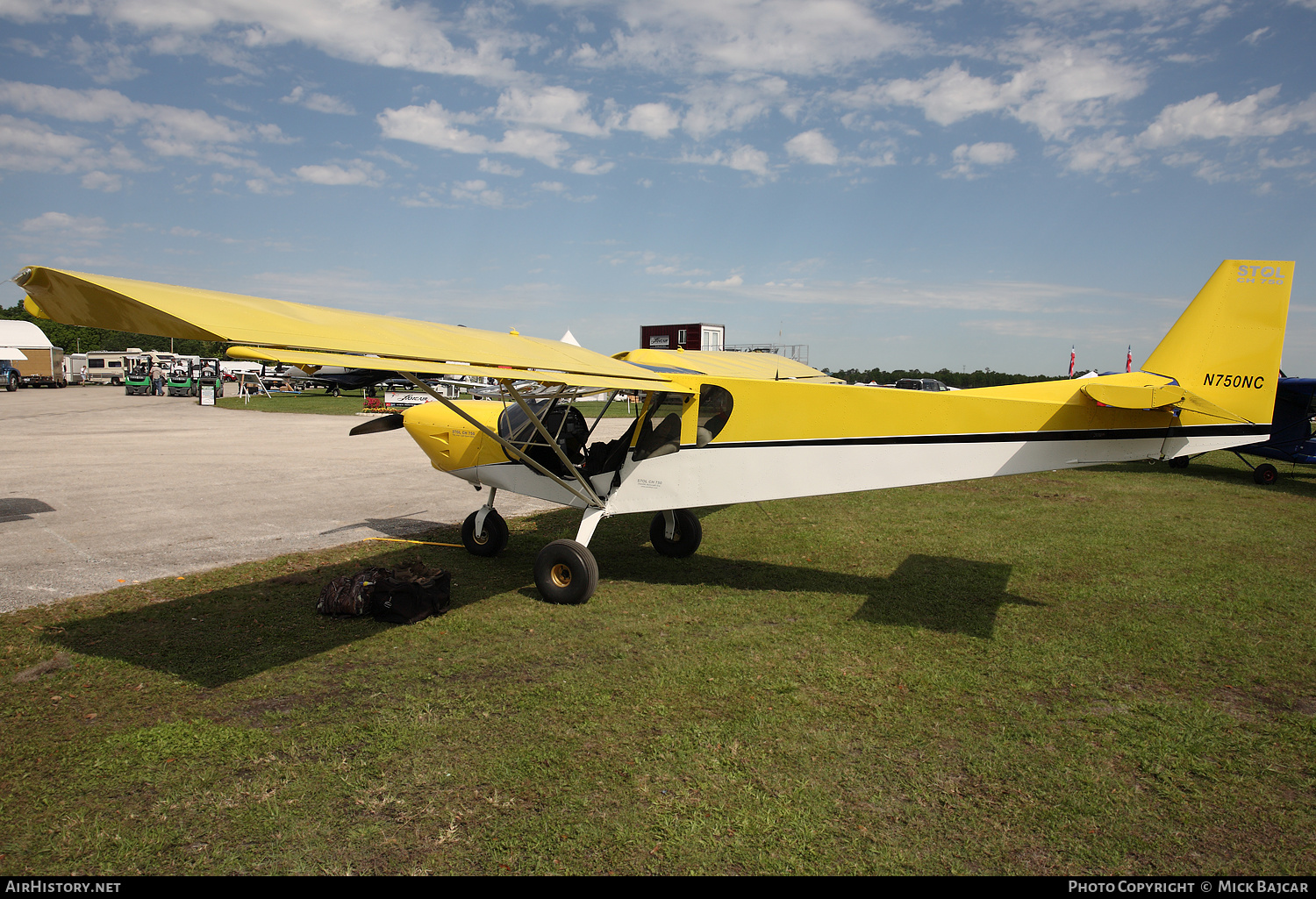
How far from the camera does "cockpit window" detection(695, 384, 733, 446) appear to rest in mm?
6648

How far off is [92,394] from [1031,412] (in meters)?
49.3

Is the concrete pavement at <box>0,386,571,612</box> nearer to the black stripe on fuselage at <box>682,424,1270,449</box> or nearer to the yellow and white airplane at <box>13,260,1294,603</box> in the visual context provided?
the yellow and white airplane at <box>13,260,1294,603</box>

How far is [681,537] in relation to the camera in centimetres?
823

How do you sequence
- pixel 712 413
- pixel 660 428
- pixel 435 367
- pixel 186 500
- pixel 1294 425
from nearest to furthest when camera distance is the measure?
pixel 435 367
pixel 712 413
pixel 660 428
pixel 186 500
pixel 1294 425

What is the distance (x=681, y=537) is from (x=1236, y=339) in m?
5.57

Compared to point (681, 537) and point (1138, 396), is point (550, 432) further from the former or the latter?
point (1138, 396)

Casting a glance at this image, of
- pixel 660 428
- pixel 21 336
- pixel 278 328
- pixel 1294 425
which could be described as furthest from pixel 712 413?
pixel 21 336

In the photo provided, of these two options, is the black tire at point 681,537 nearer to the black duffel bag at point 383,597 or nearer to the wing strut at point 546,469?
the wing strut at point 546,469

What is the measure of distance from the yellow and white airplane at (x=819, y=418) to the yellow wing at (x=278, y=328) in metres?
0.04

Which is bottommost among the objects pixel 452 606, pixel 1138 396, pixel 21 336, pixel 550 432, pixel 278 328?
pixel 452 606

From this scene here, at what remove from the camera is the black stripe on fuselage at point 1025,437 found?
572 cm

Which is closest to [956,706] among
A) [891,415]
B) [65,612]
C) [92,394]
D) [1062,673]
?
[1062,673]

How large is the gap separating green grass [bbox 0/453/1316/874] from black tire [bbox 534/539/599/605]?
165 mm
